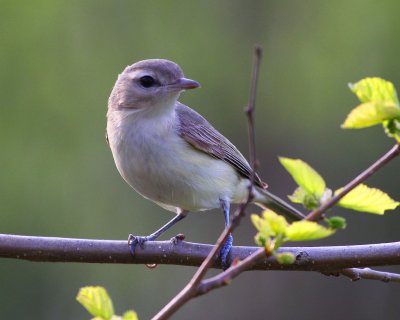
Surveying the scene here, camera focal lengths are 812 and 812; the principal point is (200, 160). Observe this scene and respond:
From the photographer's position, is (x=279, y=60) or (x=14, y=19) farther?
(x=279, y=60)

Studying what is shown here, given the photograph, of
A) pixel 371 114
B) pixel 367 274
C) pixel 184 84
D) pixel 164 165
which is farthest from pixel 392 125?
pixel 184 84

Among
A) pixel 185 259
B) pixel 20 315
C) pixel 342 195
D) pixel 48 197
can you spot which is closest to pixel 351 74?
pixel 48 197

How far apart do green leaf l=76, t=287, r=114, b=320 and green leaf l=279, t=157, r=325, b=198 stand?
55 cm

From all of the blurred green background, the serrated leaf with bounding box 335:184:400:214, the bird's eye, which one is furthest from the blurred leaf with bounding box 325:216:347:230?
the blurred green background

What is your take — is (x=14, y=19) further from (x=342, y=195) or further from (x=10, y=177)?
(x=342, y=195)

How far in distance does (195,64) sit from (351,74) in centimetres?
254

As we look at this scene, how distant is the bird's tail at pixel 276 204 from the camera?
5654mm

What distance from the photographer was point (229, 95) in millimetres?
13523

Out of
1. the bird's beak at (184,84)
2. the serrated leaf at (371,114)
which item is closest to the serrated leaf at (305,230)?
the serrated leaf at (371,114)

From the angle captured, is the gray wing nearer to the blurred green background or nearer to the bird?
the bird

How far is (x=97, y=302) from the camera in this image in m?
2.01

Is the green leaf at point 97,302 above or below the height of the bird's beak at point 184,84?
below

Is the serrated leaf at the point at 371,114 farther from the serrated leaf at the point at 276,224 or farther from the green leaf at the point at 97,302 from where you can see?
the green leaf at the point at 97,302

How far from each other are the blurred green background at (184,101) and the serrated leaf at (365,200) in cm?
916
